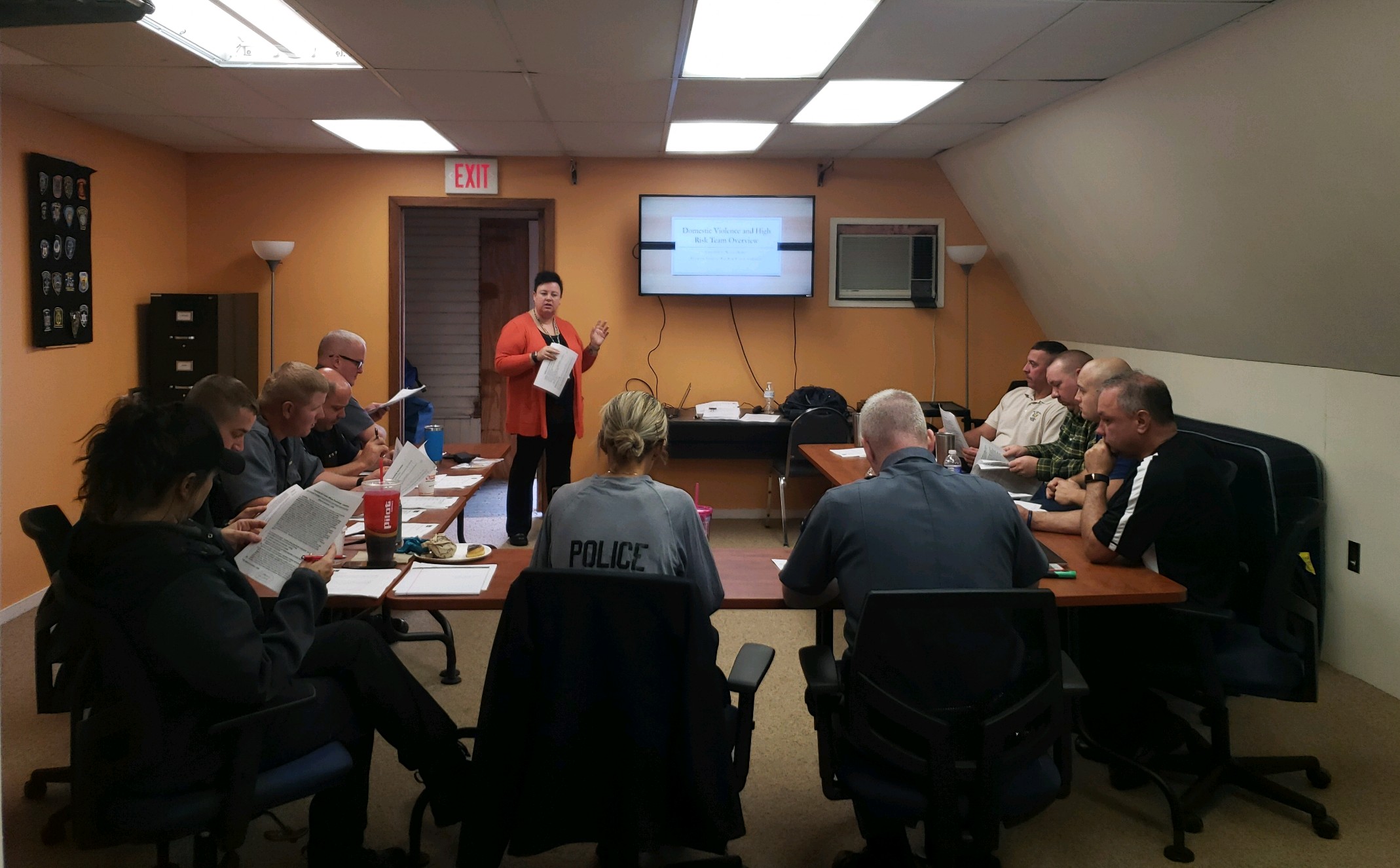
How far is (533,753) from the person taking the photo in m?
2.01

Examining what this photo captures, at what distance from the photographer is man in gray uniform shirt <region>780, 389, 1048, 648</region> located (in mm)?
2223

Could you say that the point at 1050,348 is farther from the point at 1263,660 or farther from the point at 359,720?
the point at 359,720

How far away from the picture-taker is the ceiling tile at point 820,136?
18.1ft

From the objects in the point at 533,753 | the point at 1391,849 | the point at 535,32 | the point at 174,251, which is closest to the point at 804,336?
the point at 535,32

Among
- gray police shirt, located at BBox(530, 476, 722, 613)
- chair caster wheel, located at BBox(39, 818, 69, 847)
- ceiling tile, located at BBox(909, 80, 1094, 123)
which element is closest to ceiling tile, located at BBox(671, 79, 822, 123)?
ceiling tile, located at BBox(909, 80, 1094, 123)

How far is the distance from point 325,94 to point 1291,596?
458 centimetres

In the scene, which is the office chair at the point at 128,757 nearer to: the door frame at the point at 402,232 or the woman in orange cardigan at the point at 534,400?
the woman in orange cardigan at the point at 534,400

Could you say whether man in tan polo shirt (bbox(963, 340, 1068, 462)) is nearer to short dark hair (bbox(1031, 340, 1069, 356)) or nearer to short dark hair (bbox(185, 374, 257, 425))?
short dark hair (bbox(1031, 340, 1069, 356))

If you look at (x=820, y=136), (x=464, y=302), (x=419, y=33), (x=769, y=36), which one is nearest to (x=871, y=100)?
(x=820, y=136)

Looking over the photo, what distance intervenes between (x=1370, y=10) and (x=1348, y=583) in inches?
90.9

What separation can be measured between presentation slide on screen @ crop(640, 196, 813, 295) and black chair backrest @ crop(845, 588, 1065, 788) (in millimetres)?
→ 4864

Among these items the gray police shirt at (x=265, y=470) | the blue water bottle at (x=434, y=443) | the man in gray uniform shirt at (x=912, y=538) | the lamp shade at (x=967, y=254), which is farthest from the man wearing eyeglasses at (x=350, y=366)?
the lamp shade at (x=967, y=254)

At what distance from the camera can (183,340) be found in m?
5.93

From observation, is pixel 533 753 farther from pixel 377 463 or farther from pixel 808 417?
pixel 808 417
